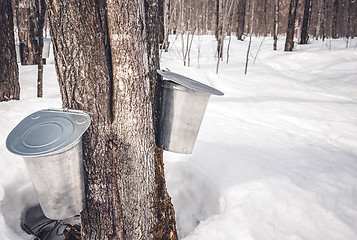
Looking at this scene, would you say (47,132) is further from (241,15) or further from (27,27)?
(241,15)

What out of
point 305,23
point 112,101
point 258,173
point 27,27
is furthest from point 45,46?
point 305,23

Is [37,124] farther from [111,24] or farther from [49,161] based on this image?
[111,24]

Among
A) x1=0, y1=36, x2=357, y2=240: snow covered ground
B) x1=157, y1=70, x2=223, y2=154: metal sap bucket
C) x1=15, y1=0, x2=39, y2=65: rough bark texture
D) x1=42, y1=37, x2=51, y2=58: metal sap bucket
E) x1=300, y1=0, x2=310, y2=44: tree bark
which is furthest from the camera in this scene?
x1=300, y1=0, x2=310, y2=44: tree bark

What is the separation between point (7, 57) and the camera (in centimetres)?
308

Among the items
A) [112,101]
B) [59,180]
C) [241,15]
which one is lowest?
[59,180]

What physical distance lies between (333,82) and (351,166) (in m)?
4.06

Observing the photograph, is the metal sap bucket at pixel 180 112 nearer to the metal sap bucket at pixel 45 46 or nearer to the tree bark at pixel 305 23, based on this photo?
the metal sap bucket at pixel 45 46

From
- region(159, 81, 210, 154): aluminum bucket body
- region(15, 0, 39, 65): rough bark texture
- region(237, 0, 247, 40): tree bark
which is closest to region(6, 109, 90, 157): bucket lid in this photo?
region(159, 81, 210, 154): aluminum bucket body

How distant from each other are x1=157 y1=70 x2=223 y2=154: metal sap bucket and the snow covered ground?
1.90 feet

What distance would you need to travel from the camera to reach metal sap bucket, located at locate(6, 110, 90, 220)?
97 cm

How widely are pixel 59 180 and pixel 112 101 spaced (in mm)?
435

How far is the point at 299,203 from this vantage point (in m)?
1.62

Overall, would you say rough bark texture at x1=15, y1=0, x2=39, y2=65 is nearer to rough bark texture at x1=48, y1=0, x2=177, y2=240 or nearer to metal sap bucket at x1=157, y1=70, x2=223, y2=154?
rough bark texture at x1=48, y1=0, x2=177, y2=240

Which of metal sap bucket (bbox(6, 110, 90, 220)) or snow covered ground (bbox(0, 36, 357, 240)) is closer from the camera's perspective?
metal sap bucket (bbox(6, 110, 90, 220))
